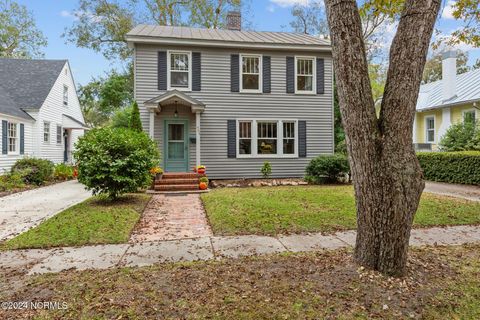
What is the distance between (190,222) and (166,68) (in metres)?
7.58

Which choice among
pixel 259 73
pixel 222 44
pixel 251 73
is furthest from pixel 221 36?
pixel 259 73

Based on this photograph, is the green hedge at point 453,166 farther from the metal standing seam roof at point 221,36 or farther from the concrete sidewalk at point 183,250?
the concrete sidewalk at point 183,250

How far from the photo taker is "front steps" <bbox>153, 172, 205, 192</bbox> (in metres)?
9.85

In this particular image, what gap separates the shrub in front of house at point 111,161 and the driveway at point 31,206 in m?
1.08

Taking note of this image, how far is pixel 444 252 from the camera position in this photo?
407 centimetres

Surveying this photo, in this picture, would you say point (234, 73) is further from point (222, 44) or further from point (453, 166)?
point (453, 166)

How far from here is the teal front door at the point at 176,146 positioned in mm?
11688

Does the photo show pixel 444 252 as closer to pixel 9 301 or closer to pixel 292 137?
pixel 9 301

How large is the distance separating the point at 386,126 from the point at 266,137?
31.0ft

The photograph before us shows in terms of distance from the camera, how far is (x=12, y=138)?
12820 millimetres

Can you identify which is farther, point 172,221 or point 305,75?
point 305,75

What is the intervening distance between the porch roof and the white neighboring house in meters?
6.05

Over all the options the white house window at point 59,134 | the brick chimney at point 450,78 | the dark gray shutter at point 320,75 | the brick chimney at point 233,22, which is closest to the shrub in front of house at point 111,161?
the dark gray shutter at point 320,75

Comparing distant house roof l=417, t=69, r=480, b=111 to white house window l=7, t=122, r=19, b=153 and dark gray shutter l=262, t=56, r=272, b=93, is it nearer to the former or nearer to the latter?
dark gray shutter l=262, t=56, r=272, b=93
